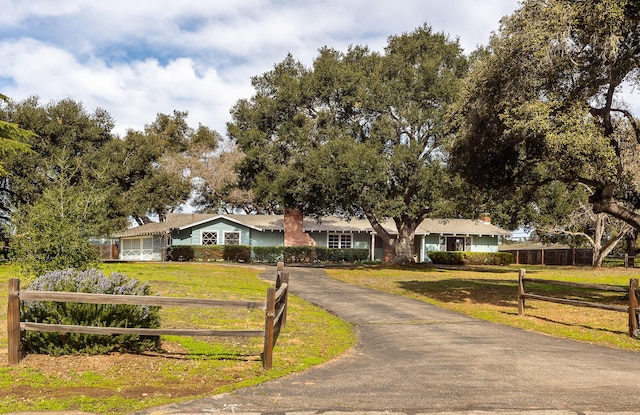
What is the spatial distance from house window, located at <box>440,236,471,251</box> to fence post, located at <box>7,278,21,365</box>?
161 ft

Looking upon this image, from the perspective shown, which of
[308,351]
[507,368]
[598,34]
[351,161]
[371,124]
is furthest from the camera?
[371,124]

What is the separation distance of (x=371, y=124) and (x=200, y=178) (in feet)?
107

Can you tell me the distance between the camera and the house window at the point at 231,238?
47062mm

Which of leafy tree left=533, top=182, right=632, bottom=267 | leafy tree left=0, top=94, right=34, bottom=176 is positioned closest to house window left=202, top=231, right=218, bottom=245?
leafy tree left=0, top=94, right=34, bottom=176

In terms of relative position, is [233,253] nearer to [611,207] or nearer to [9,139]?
[9,139]

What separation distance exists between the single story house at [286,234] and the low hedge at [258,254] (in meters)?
1.12

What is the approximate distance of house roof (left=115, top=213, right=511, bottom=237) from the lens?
153 feet

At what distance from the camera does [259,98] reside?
42.9 m

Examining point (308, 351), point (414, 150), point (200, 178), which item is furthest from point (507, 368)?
point (200, 178)

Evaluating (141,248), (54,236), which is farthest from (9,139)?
(141,248)

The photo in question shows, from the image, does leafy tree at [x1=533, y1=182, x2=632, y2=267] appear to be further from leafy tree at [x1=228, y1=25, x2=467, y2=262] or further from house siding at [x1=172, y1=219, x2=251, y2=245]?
house siding at [x1=172, y1=219, x2=251, y2=245]

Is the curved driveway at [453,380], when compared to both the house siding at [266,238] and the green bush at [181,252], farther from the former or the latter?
the house siding at [266,238]

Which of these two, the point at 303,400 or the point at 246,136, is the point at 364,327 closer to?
the point at 303,400

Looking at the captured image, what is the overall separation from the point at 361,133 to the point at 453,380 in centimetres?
3197
